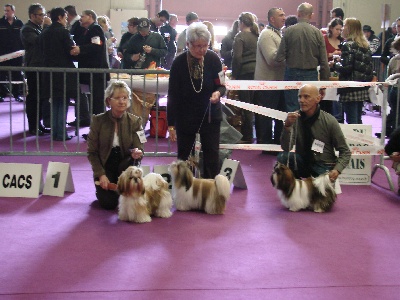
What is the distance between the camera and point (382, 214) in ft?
16.1

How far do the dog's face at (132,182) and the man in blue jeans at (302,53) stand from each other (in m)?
2.91

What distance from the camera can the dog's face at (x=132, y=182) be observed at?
4371 mm

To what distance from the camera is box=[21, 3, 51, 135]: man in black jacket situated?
332 inches

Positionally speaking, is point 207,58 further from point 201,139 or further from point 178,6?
point 178,6

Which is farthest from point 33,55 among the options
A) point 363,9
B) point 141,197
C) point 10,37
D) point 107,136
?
point 363,9

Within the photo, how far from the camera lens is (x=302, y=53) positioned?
6840 millimetres

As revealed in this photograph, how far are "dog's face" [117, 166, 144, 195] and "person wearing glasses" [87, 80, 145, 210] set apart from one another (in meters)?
0.45

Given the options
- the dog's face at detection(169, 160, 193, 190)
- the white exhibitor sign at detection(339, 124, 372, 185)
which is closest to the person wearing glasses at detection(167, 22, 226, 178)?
the dog's face at detection(169, 160, 193, 190)

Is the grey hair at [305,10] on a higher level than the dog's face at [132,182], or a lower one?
higher

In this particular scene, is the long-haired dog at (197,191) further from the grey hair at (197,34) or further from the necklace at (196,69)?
the grey hair at (197,34)

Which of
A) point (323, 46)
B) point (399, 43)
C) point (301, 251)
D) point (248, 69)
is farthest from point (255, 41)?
point (301, 251)

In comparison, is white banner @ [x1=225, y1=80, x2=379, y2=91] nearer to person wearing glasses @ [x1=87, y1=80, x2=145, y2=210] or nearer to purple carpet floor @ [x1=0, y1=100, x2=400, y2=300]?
purple carpet floor @ [x1=0, y1=100, x2=400, y2=300]

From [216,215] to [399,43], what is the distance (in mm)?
3565

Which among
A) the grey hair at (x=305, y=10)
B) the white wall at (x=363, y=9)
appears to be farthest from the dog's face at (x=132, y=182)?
the white wall at (x=363, y=9)
